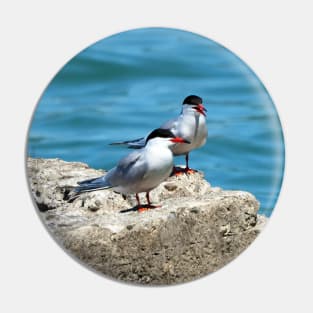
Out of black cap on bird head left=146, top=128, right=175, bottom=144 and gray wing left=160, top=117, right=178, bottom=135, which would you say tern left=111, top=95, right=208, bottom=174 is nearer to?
gray wing left=160, top=117, right=178, bottom=135

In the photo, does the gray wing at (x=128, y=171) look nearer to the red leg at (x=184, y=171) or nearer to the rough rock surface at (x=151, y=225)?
the rough rock surface at (x=151, y=225)

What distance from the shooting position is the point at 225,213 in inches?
338

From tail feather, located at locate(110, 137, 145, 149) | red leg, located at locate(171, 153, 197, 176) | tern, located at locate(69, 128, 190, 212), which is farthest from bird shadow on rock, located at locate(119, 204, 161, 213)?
tail feather, located at locate(110, 137, 145, 149)

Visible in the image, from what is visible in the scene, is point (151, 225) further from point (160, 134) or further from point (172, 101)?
point (172, 101)

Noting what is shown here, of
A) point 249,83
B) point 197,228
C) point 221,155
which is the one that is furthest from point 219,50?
point 197,228

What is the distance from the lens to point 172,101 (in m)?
8.63

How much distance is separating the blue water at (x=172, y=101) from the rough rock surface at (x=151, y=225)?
153mm

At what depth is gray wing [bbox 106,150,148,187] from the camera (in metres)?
8.30

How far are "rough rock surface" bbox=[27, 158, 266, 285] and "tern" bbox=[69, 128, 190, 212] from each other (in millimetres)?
133

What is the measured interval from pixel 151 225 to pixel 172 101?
1.10 meters

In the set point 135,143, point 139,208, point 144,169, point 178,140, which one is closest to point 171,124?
point 178,140

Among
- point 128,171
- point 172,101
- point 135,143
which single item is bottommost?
point 128,171

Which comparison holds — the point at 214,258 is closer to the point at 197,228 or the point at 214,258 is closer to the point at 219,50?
the point at 197,228

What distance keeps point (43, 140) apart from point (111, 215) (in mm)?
847
